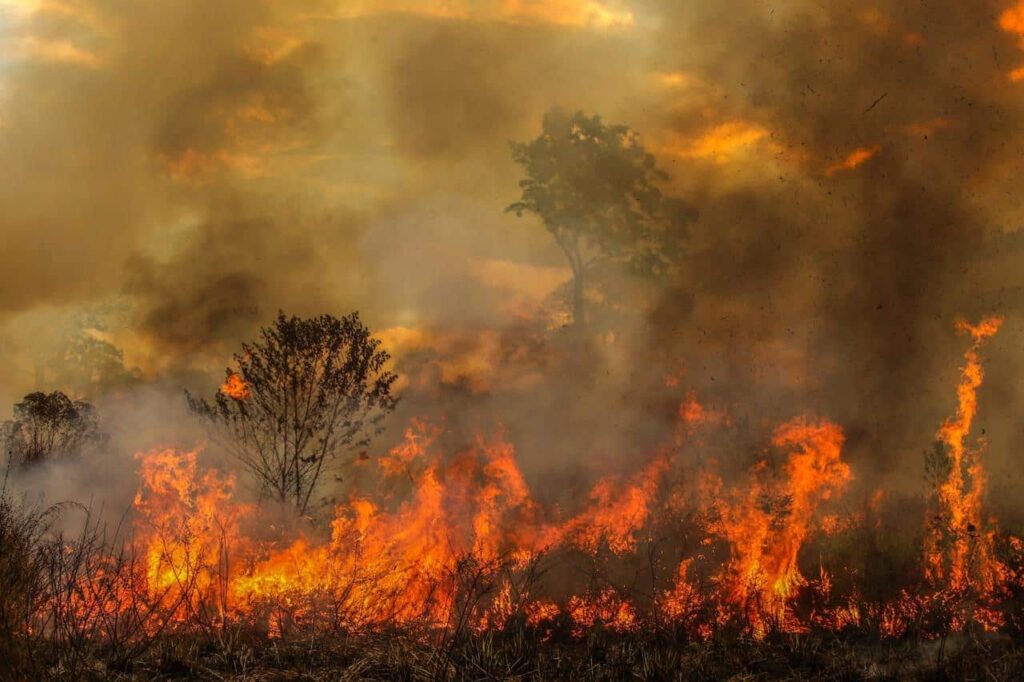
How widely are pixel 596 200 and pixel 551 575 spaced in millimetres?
12988

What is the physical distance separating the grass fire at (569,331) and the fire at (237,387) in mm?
65

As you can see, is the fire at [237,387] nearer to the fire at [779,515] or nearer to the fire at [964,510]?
the fire at [779,515]

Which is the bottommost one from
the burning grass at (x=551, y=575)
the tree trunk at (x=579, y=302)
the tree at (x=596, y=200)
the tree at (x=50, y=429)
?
the burning grass at (x=551, y=575)

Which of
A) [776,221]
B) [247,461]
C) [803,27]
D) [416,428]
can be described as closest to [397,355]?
[416,428]

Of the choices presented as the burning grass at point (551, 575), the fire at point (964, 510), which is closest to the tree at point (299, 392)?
the burning grass at point (551, 575)

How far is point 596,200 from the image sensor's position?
25.0 meters

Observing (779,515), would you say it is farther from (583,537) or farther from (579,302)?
(579,302)

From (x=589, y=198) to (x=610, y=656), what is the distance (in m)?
17.6

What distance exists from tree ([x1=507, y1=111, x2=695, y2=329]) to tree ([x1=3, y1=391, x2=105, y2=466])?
13101 mm

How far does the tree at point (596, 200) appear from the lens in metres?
23.9

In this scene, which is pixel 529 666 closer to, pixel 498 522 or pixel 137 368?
→ pixel 498 522

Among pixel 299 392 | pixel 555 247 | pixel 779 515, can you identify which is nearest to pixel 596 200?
pixel 555 247

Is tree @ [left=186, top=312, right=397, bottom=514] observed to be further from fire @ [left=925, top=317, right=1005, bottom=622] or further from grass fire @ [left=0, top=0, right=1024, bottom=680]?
fire @ [left=925, top=317, right=1005, bottom=622]

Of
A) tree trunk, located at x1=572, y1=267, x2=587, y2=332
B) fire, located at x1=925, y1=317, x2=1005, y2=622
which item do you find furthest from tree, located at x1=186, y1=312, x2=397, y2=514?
fire, located at x1=925, y1=317, x2=1005, y2=622
